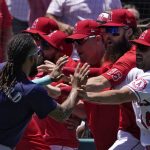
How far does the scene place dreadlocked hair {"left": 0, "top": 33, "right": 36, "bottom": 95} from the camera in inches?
206

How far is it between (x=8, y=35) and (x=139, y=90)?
7.24 feet

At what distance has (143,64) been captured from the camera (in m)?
5.75

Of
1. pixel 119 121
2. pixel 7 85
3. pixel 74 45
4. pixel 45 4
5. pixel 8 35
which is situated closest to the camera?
pixel 7 85

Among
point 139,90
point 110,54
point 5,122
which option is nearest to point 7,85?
point 5,122

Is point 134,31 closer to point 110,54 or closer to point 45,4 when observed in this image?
point 110,54

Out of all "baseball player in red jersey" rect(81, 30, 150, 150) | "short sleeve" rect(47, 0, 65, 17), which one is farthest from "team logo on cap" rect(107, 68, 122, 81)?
"short sleeve" rect(47, 0, 65, 17)

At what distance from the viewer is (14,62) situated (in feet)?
17.3

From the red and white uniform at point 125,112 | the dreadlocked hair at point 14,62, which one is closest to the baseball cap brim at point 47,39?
the red and white uniform at point 125,112

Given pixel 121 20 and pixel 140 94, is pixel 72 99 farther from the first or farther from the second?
pixel 121 20

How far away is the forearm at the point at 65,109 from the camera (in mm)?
5313

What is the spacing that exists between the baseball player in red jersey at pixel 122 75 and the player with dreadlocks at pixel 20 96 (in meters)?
0.69

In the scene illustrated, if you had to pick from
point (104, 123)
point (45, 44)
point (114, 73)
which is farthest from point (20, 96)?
point (45, 44)

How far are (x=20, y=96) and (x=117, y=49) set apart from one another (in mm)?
1394

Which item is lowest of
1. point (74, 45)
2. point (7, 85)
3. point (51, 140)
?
point (51, 140)
